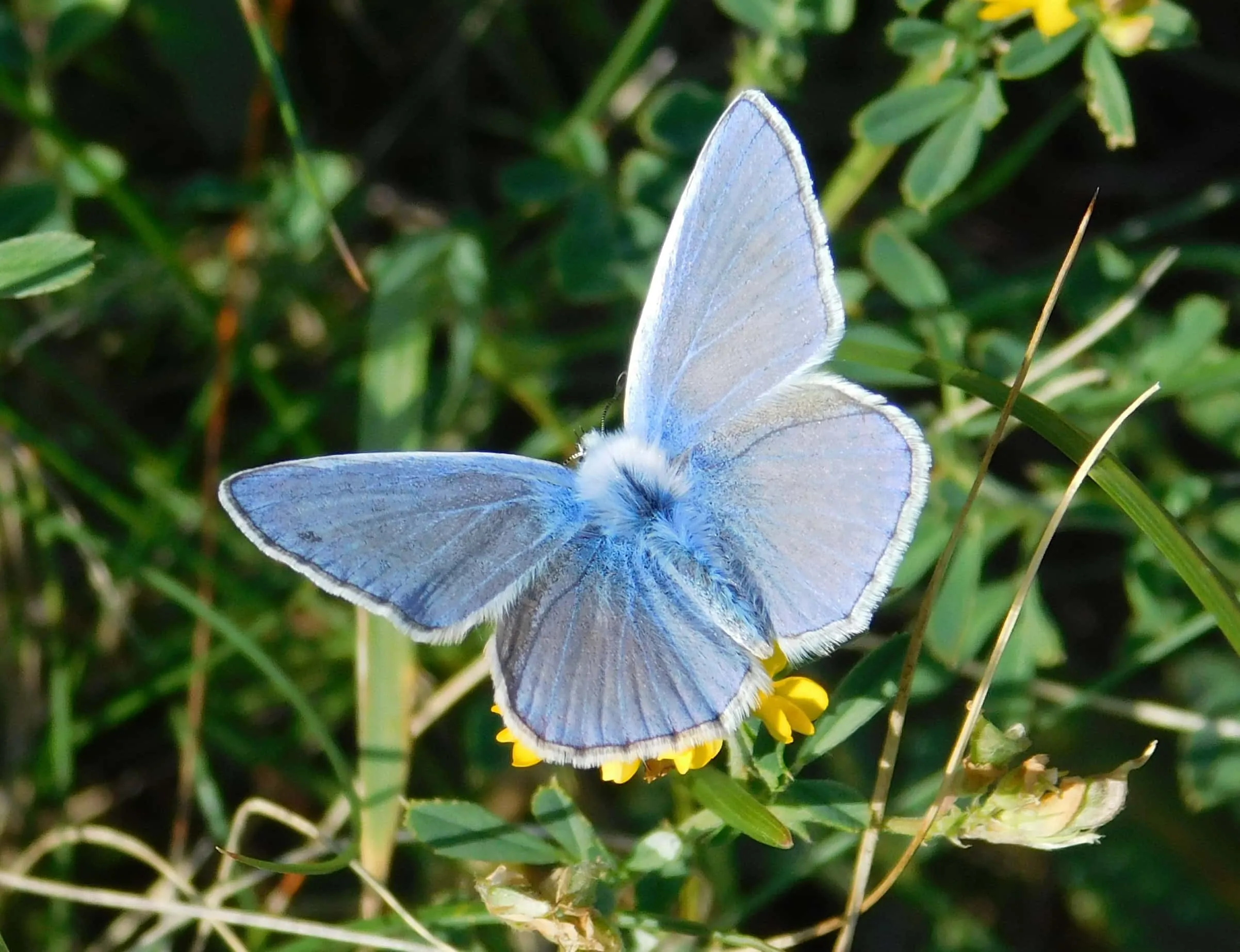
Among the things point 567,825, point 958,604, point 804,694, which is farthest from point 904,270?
point 567,825

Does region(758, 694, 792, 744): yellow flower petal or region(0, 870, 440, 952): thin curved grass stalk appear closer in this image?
region(758, 694, 792, 744): yellow flower petal

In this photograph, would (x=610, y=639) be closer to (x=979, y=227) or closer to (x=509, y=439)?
(x=509, y=439)

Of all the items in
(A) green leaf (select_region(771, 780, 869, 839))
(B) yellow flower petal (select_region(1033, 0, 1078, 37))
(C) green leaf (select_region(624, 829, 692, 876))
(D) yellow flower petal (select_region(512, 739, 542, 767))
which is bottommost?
(C) green leaf (select_region(624, 829, 692, 876))

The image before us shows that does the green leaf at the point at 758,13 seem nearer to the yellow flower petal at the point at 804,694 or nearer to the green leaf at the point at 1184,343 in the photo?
the green leaf at the point at 1184,343

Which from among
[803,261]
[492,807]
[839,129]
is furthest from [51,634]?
[839,129]

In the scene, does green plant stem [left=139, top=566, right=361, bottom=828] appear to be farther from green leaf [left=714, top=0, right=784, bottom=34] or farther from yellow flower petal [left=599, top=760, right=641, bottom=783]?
green leaf [left=714, top=0, right=784, bottom=34]

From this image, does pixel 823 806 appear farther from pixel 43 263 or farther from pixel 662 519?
pixel 43 263

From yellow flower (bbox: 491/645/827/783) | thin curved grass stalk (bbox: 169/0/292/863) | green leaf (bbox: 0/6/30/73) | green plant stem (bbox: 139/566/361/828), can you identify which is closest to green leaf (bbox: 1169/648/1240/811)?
yellow flower (bbox: 491/645/827/783)
